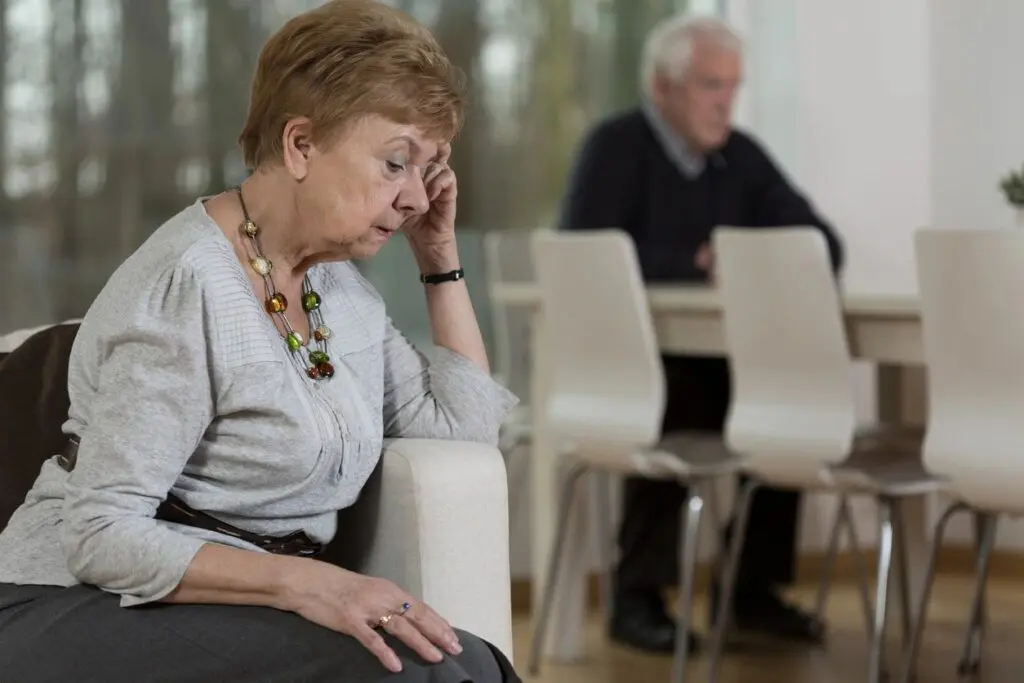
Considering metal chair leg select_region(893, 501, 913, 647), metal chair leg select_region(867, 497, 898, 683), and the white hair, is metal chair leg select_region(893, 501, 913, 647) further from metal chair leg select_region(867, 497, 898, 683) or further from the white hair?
the white hair

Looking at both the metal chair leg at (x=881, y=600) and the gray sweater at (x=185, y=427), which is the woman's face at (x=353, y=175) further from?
the metal chair leg at (x=881, y=600)

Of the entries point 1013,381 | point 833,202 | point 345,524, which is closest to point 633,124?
point 833,202

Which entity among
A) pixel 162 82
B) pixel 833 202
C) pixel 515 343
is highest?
pixel 162 82

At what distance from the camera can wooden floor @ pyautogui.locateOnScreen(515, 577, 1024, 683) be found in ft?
11.5

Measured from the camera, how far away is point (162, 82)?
13.1 ft

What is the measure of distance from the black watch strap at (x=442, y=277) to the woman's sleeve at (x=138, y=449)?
43 cm

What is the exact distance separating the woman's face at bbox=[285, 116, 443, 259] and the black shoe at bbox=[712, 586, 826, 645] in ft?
8.07

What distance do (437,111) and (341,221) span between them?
147 mm

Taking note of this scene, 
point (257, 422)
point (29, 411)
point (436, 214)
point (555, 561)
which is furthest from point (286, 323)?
point (555, 561)

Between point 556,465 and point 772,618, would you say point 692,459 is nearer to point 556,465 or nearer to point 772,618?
point 556,465

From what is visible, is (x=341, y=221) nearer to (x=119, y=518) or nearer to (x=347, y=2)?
(x=347, y=2)

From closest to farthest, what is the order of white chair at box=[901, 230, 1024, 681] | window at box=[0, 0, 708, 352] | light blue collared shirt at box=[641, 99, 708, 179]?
white chair at box=[901, 230, 1024, 681] → window at box=[0, 0, 708, 352] → light blue collared shirt at box=[641, 99, 708, 179]

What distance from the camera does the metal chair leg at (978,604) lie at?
119 inches

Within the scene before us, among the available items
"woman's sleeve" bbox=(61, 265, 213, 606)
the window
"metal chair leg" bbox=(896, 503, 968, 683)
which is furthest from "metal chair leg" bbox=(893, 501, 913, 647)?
"woman's sleeve" bbox=(61, 265, 213, 606)
